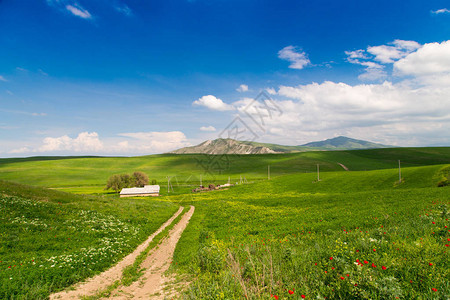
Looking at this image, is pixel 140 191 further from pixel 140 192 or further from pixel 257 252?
pixel 257 252

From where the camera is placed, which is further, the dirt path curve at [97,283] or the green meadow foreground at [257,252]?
the dirt path curve at [97,283]

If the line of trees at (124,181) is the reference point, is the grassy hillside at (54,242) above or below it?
above

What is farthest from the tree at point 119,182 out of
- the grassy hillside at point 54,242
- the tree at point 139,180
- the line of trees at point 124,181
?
the grassy hillside at point 54,242

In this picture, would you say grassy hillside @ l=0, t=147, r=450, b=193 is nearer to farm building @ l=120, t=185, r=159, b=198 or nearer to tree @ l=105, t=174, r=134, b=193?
tree @ l=105, t=174, r=134, b=193

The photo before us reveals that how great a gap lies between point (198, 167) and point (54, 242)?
487 feet

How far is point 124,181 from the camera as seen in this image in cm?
9519

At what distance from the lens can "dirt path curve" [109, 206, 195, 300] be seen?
10.6 m

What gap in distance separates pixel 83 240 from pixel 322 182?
56.5 meters

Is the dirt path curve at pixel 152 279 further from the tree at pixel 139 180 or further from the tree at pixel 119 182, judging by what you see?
the tree at pixel 139 180

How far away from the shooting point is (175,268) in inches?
526

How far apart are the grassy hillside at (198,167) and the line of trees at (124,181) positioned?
53.6ft

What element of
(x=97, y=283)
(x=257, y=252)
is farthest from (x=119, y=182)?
(x=257, y=252)

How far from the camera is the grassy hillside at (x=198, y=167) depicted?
412 ft

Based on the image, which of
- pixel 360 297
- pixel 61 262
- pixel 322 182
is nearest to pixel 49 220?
pixel 61 262
